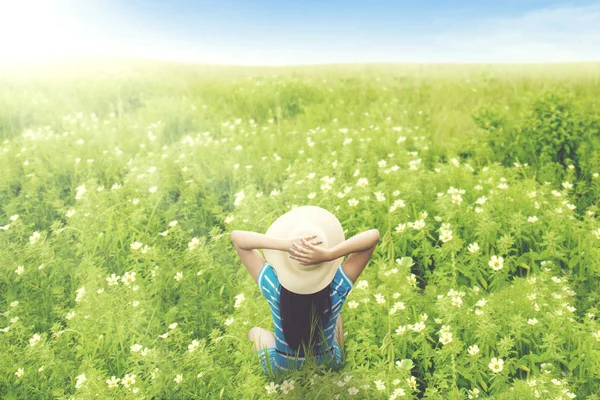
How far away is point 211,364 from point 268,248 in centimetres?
105

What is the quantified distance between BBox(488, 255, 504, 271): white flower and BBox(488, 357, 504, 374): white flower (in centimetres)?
92

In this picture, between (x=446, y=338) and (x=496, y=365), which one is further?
(x=446, y=338)

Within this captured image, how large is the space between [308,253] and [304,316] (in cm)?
52

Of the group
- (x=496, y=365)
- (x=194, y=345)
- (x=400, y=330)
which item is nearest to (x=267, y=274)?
(x=194, y=345)

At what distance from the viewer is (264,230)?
14.6ft

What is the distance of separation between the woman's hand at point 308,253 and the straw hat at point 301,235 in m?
0.08

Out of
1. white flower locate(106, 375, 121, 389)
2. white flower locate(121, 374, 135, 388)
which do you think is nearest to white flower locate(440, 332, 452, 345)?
white flower locate(121, 374, 135, 388)

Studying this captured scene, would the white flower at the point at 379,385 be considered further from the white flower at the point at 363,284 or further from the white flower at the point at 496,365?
the white flower at the point at 363,284

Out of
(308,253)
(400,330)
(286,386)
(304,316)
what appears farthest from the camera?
(400,330)

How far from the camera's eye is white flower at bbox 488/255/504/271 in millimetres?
3811

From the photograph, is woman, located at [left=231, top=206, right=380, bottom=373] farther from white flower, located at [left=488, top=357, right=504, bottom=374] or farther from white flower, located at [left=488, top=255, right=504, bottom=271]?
white flower, located at [left=488, top=255, right=504, bottom=271]

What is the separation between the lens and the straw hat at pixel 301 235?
2.43 metres

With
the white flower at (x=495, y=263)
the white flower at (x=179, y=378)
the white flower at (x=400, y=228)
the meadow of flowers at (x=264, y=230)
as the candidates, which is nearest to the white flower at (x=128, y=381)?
the meadow of flowers at (x=264, y=230)

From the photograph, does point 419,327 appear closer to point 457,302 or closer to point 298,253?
point 457,302
